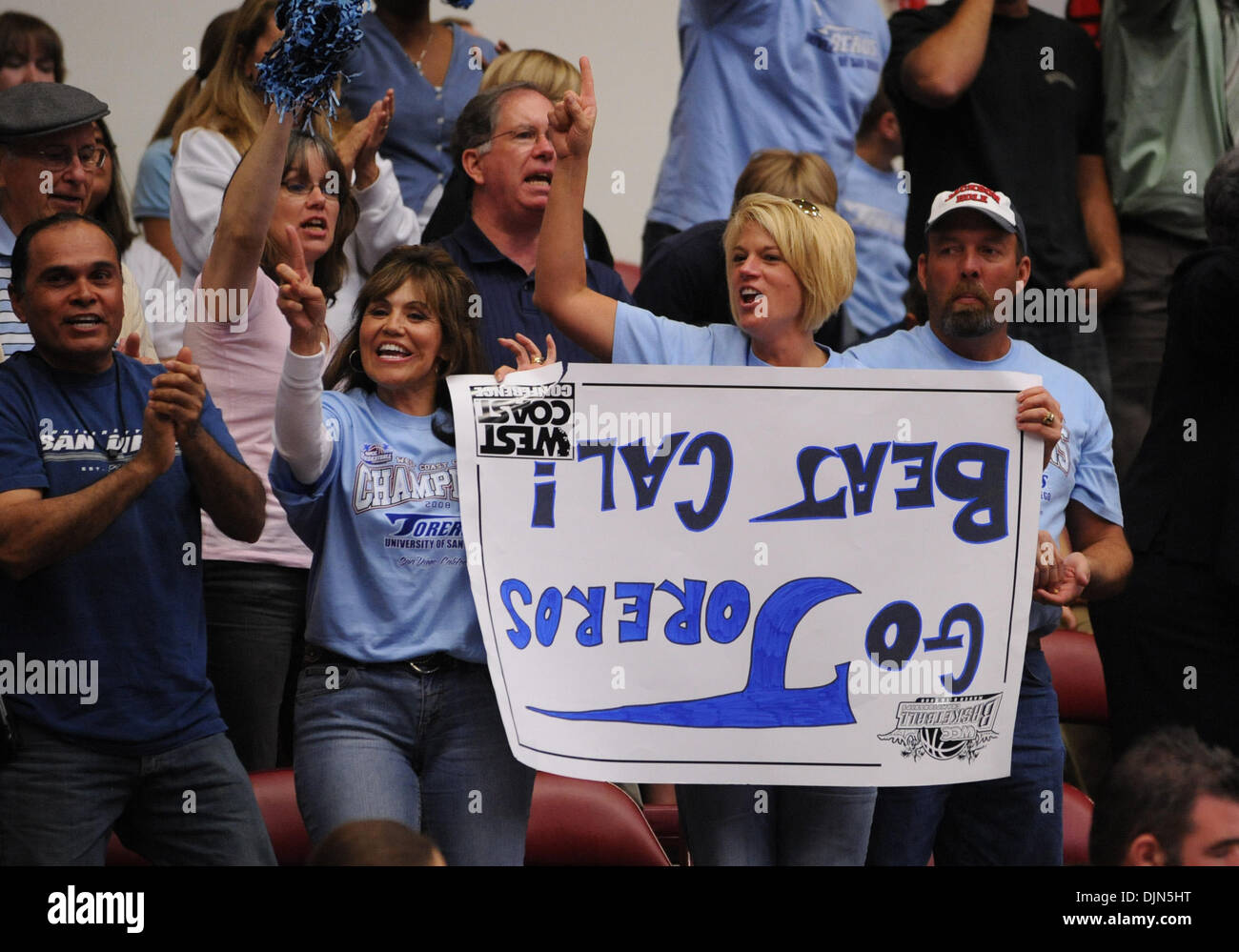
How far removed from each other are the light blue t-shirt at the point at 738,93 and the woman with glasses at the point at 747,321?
1.32m

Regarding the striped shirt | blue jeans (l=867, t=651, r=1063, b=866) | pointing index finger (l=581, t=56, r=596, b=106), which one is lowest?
blue jeans (l=867, t=651, r=1063, b=866)

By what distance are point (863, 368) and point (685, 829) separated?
1.03m

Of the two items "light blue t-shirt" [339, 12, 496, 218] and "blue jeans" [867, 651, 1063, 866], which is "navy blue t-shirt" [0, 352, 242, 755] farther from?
"light blue t-shirt" [339, 12, 496, 218]

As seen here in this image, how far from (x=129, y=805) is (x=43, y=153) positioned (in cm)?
160

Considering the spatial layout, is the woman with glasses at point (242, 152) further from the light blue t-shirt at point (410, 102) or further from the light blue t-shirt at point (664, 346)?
the light blue t-shirt at point (664, 346)

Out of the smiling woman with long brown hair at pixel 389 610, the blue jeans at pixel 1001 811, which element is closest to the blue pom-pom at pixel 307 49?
the smiling woman with long brown hair at pixel 389 610

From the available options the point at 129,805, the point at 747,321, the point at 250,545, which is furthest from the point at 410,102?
the point at 129,805

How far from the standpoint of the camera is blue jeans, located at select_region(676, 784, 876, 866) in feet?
11.7

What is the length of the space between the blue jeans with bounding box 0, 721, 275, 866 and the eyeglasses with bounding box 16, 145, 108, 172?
1.43 meters

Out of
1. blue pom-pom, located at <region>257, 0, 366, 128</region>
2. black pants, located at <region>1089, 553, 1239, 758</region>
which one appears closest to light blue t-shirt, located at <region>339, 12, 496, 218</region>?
blue pom-pom, located at <region>257, 0, 366, 128</region>

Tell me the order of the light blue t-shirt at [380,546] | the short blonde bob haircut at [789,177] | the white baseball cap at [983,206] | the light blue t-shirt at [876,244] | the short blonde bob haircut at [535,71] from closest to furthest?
the light blue t-shirt at [380,546] < the white baseball cap at [983,206] < the short blonde bob haircut at [789,177] < the short blonde bob haircut at [535,71] < the light blue t-shirt at [876,244]

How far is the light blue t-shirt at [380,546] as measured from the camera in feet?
11.5

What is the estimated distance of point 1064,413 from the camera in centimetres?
393

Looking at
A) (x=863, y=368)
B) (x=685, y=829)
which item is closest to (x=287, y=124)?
(x=863, y=368)
